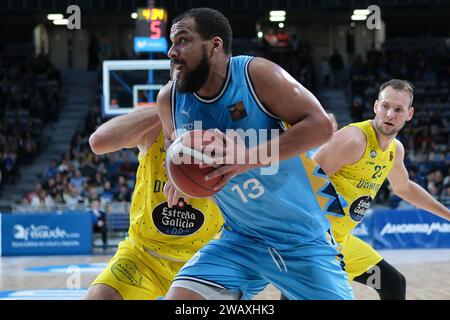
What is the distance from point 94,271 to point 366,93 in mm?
11977

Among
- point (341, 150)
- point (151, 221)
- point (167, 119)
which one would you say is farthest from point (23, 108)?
point (167, 119)

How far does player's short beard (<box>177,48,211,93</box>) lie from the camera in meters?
3.41

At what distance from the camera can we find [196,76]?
341cm

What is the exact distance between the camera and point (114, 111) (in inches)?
546

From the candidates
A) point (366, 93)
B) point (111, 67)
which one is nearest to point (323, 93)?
point (366, 93)

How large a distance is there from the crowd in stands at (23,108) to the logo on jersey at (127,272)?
1461cm

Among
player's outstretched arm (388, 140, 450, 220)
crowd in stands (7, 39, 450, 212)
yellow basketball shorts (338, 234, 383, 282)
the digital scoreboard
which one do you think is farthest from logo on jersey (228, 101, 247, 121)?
the digital scoreboard

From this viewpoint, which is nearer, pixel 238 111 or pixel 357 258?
pixel 238 111

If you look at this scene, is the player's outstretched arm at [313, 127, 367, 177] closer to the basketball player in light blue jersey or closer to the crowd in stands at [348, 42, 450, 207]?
the basketball player in light blue jersey

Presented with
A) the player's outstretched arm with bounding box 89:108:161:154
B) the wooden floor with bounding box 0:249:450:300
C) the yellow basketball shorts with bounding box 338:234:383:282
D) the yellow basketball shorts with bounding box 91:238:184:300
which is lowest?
the wooden floor with bounding box 0:249:450:300

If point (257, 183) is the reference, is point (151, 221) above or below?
below

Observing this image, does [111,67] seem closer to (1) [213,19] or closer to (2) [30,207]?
(2) [30,207]

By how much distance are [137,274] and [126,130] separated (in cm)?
78

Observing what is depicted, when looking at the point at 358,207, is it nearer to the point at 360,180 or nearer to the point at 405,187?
the point at 360,180
